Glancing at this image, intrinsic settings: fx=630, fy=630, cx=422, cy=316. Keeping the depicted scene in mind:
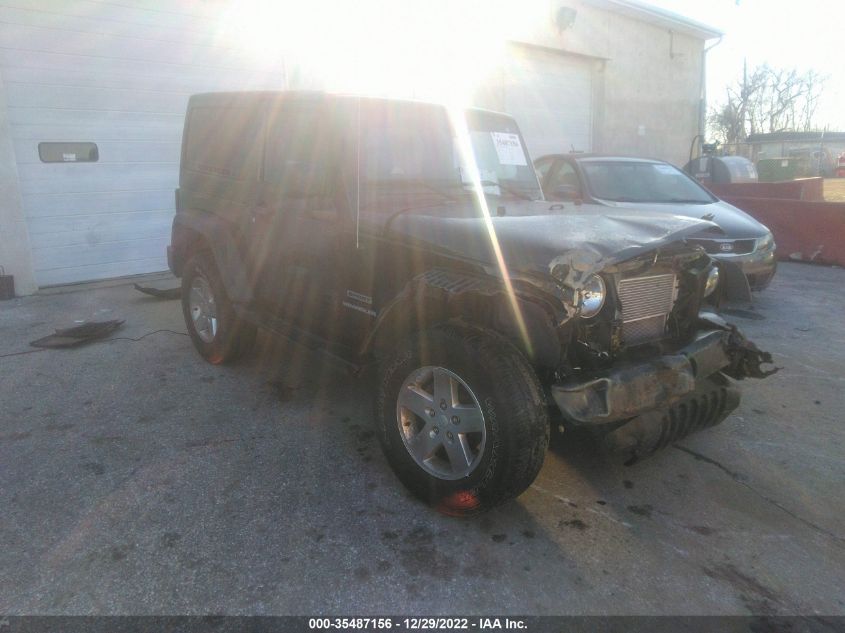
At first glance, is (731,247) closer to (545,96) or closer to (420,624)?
(420,624)

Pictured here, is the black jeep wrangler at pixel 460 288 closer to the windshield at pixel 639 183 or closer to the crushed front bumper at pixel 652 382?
the crushed front bumper at pixel 652 382

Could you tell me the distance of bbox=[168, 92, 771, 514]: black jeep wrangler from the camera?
271 centimetres

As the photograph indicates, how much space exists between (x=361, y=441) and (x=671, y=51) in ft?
53.5

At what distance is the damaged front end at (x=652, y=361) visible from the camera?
8.70ft

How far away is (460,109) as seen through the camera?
4.41 m

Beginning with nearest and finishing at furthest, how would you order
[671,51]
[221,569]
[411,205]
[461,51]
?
[221,569] < [411,205] < [461,51] < [671,51]

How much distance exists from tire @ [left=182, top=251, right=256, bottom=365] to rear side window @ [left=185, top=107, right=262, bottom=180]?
28.1 inches

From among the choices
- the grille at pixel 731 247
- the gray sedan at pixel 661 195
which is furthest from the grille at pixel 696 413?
the grille at pixel 731 247

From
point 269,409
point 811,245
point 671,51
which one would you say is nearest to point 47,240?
point 269,409

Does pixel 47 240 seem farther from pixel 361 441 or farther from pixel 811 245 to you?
pixel 811 245

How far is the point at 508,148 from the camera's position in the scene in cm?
464

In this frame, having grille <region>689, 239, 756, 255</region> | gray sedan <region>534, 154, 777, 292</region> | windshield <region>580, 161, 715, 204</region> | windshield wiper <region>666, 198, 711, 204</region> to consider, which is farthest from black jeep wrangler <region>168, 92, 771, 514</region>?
windshield wiper <region>666, 198, 711, 204</region>

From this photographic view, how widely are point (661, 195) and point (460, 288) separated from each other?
5868 mm

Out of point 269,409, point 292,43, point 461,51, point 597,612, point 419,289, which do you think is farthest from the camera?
point 461,51
